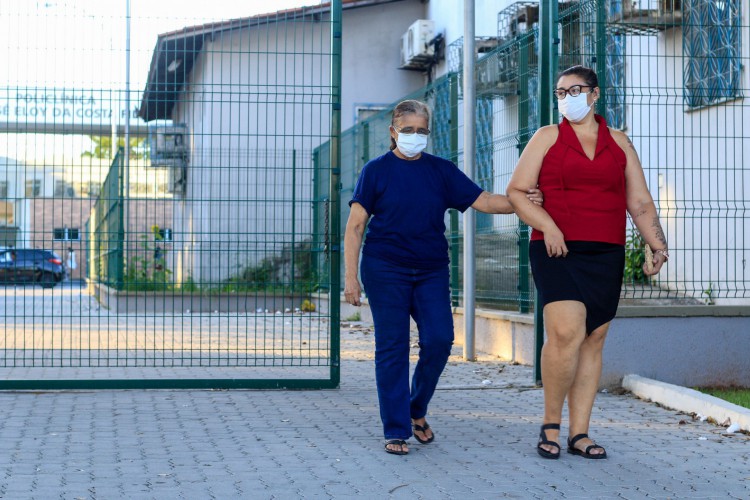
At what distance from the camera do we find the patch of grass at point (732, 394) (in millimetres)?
8359

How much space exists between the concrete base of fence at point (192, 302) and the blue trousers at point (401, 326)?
3.55 meters

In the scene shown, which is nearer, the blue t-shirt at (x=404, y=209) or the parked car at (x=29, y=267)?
the blue t-shirt at (x=404, y=209)

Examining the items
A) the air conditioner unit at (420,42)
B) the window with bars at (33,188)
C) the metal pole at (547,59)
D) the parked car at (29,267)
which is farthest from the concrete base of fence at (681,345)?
the air conditioner unit at (420,42)

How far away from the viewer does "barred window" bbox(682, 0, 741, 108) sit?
9586 millimetres

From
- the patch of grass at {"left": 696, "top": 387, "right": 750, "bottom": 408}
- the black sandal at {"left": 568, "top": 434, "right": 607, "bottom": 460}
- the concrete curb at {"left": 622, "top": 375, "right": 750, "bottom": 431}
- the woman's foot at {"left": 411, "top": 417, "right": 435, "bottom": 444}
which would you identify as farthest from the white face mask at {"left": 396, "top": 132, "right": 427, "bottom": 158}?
the patch of grass at {"left": 696, "top": 387, "right": 750, "bottom": 408}

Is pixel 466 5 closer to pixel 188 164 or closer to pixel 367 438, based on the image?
pixel 188 164

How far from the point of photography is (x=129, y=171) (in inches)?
393

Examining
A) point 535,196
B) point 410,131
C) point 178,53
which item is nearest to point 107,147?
point 178,53

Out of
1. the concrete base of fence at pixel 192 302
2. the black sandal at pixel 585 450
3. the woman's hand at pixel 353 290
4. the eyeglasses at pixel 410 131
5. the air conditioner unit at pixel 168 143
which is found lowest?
the black sandal at pixel 585 450

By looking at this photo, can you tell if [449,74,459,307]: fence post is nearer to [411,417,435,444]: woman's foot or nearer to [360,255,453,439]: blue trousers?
[411,417,435,444]: woman's foot

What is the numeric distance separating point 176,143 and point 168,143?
0.08 meters

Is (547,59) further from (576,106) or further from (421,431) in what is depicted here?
(421,431)

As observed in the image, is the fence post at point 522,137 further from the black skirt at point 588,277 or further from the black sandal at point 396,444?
the black sandal at point 396,444

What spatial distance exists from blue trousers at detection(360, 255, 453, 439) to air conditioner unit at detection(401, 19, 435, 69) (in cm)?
1895
